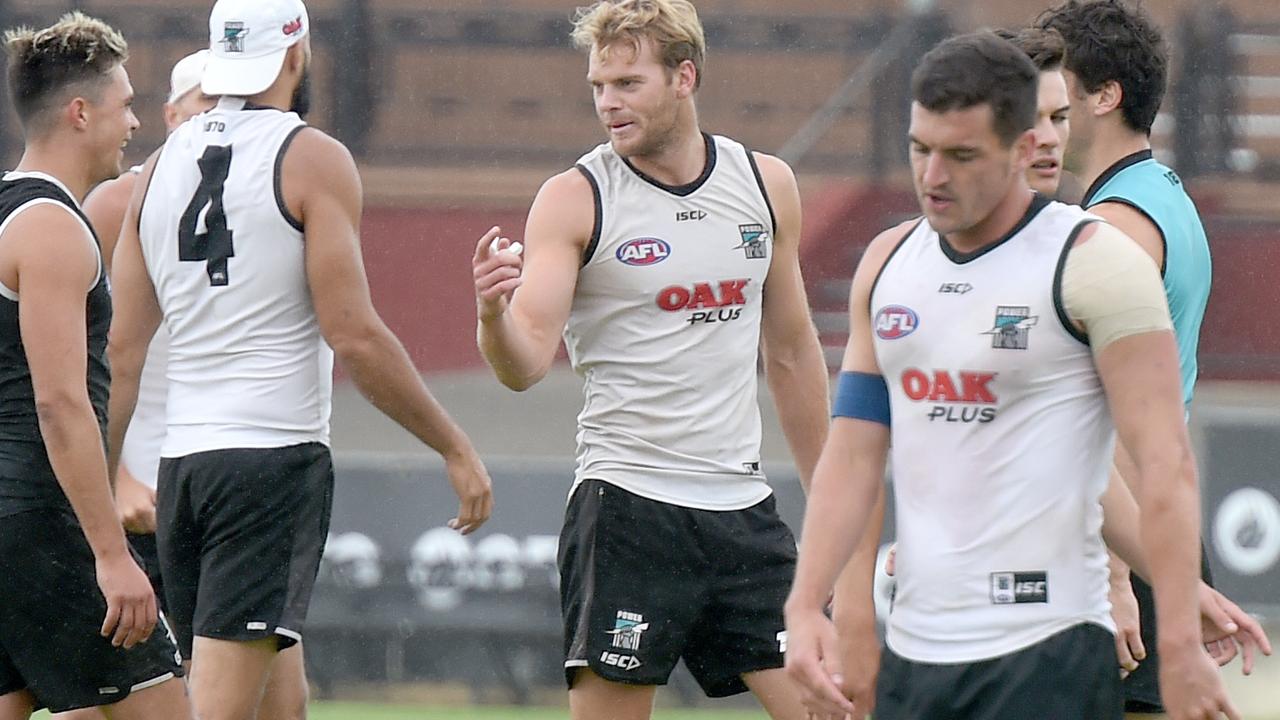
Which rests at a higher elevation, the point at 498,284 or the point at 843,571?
the point at 498,284

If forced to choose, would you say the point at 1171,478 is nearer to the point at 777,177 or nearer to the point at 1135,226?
the point at 1135,226

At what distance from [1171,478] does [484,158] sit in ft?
37.7

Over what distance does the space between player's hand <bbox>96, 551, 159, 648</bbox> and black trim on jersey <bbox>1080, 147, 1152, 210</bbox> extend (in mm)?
2360

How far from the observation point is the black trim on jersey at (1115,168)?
4582 millimetres

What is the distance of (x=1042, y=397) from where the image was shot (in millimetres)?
3469

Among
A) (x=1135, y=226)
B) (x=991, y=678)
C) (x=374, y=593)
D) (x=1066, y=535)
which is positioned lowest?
(x=374, y=593)

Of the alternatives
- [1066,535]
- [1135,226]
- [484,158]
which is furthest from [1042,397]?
[484,158]

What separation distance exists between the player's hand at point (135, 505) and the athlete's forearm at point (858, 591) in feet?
8.27

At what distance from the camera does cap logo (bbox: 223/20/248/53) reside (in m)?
4.95

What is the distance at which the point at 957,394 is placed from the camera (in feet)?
11.5

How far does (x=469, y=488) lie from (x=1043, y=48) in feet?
5.82

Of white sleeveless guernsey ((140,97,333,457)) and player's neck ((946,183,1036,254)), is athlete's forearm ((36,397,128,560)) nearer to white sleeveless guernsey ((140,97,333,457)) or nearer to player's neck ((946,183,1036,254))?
white sleeveless guernsey ((140,97,333,457))

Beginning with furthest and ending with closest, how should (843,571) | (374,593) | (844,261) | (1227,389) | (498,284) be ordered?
(844,261) → (1227,389) → (374,593) → (498,284) → (843,571)

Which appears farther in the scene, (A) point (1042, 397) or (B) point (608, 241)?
(B) point (608, 241)
